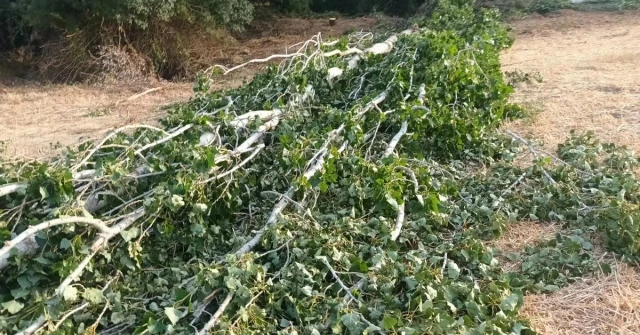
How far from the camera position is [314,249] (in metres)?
2.95

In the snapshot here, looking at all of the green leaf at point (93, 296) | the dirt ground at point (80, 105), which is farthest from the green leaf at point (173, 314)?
the dirt ground at point (80, 105)

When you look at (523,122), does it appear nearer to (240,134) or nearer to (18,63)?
(240,134)

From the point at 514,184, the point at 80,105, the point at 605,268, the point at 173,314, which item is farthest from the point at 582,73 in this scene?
the point at 80,105

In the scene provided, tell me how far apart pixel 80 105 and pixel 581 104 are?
20.5 ft

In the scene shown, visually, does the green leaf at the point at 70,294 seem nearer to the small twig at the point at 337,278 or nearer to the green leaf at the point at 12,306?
the green leaf at the point at 12,306

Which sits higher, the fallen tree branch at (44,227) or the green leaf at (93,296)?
the fallen tree branch at (44,227)

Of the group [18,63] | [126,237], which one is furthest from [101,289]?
[18,63]

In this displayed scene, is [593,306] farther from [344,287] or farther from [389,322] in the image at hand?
[344,287]

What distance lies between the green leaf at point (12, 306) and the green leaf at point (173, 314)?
0.60 m

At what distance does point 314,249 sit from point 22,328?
1.26 metres

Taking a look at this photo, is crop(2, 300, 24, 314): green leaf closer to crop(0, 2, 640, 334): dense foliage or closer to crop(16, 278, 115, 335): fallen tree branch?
crop(0, 2, 640, 334): dense foliage

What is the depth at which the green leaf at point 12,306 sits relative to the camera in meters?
2.51

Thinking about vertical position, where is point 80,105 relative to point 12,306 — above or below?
below

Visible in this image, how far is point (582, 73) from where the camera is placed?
6.75m
